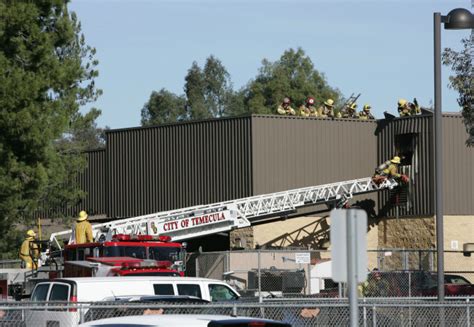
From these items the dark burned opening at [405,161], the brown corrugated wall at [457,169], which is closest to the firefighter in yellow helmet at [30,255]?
the dark burned opening at [405,161]

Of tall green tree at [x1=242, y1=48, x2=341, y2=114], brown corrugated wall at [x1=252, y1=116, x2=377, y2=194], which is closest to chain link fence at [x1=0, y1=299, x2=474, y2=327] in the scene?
brown corrugated wall at [x1=252, y1=116, x2=377, y2=194]

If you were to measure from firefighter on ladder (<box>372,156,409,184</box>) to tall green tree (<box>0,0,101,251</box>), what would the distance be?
40.9 ft

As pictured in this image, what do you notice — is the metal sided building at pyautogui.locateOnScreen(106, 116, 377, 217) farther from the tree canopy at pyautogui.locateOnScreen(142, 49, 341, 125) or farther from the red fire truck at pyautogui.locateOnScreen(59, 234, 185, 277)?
the tree canopy at pyautogui.locateOnScreen(142, 49, 341, 125)

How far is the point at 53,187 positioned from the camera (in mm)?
40844

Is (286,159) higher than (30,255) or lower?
higher

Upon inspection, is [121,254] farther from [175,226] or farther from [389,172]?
[389,172]

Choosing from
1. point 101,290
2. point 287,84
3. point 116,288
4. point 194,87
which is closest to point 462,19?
point 116,288

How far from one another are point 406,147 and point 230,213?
396 inches

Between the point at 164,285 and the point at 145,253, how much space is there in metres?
6.54

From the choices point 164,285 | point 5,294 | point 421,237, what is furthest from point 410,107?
point 164,285

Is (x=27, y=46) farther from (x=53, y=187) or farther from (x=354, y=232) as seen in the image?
(x=354, y=232)

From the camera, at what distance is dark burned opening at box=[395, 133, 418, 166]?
4597cm

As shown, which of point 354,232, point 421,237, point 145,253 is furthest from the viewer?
point 421,237

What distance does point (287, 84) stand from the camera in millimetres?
96938
